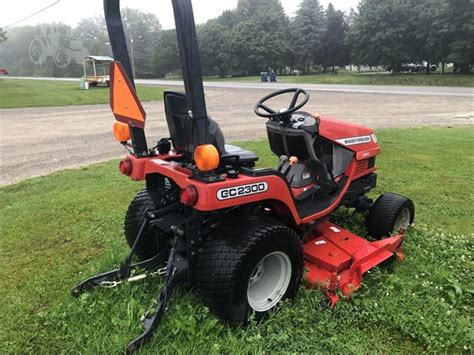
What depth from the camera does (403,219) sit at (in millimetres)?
3852

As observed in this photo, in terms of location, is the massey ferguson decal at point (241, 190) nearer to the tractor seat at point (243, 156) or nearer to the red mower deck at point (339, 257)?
the tractor seat at point (243, 156)

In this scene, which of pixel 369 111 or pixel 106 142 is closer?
pixel 106 142

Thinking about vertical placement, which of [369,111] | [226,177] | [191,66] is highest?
[191,66]

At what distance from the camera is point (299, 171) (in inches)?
136

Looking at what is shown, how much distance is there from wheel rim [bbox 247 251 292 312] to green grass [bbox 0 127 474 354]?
0.10m

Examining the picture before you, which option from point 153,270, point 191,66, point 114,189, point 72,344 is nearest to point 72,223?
point 114,189

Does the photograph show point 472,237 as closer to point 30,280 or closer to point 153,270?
point 153,270

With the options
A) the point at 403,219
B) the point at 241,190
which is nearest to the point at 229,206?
the point at 241,190

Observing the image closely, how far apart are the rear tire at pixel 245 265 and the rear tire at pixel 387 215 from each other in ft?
4.19

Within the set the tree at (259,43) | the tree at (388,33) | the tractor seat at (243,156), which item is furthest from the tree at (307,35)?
the tractor seat at (243,156)

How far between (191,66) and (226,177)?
653 millimetres

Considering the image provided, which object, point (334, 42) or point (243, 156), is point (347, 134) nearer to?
point (243, 156)

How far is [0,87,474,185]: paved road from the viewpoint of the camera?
7.70m

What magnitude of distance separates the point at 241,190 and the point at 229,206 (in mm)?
113
